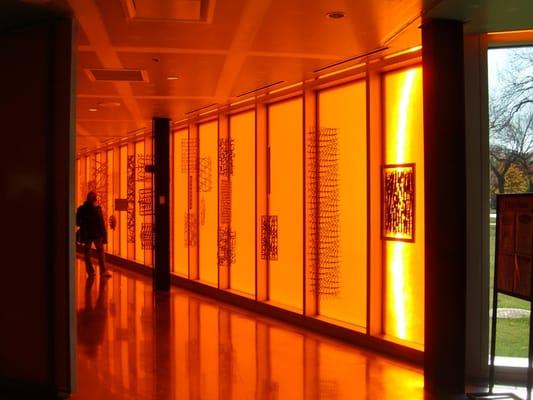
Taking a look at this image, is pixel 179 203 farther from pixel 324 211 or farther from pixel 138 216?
pixel 324 211

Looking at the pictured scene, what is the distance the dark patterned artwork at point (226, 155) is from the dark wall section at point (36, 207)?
18.0 feet

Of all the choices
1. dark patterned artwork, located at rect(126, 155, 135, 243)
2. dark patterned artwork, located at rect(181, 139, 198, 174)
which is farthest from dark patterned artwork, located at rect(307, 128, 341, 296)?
dark patterned artwork, located at rect(126, 155, 135, 243)

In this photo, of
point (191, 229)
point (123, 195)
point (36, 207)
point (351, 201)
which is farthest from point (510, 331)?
point (123, 195)

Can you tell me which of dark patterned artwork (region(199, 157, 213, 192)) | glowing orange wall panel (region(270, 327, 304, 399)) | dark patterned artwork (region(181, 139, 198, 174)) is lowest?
glowing orange wall panel (region(270, 327, 304, 399))

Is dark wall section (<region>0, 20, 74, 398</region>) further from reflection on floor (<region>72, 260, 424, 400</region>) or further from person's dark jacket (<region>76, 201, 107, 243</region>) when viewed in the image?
person's dark jacket (<region>76, 201, 107, 243</region>)

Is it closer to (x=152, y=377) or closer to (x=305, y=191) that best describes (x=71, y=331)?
(x=152, y=377)

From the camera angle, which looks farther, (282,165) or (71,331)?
(282,165)

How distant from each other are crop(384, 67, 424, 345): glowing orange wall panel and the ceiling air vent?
9.91 ft

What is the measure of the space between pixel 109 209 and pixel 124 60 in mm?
12016

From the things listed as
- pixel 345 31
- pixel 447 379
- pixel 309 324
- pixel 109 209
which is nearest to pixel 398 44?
pixel 345 31

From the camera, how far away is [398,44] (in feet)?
21.2

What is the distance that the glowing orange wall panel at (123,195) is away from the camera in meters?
17.1

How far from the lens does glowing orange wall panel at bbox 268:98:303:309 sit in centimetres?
913

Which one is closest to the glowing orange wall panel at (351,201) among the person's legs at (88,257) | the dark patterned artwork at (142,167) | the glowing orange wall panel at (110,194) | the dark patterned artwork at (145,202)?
the dark patterned artwork at (145,202)
